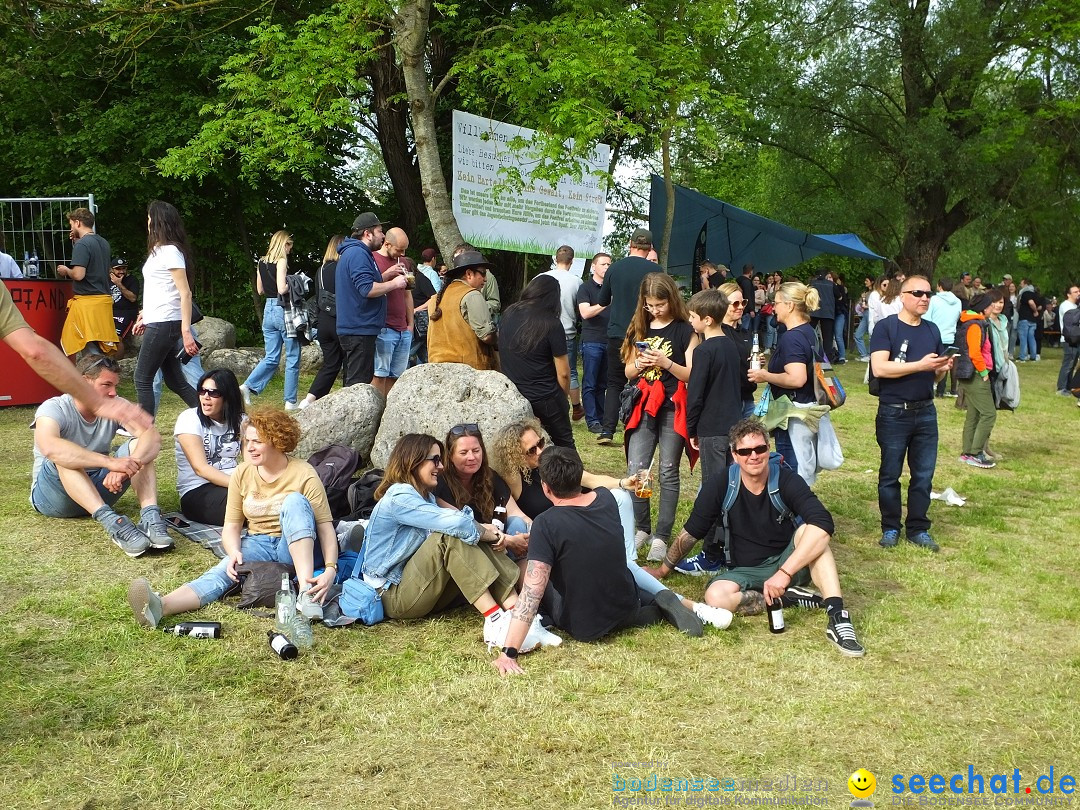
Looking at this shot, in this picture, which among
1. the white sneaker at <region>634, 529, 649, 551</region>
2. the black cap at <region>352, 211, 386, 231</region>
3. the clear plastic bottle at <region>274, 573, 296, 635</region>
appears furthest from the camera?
the black cap at <region>352, 211, 386, 231</region>

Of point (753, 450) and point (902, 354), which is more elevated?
point (902, 354)

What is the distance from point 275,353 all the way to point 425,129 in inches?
132

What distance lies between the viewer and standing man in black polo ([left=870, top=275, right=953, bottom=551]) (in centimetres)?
680

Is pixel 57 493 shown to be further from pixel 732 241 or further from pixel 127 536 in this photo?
pixel 732 241

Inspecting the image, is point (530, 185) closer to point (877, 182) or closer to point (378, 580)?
point (378, 580)

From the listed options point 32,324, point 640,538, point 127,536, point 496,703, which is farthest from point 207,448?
point 32,324

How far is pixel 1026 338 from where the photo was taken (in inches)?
931

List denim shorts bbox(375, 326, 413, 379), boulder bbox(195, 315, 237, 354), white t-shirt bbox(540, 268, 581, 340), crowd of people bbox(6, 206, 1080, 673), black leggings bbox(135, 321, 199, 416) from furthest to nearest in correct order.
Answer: boulder bbox(195, 315, 237, 354), white t-shirt bbox(540, 268, 581, 340), denim shorts bbox(375, 326, 413, 379), black leggings bbox(135, 321, 199, 416), crowd of people bbox(6, 206, 1080, 673)

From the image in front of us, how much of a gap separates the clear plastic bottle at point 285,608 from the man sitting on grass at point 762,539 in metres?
2.13

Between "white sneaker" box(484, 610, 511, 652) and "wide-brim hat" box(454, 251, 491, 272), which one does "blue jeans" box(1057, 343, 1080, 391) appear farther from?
"white sneaker" box(484, 610, 511, 652)

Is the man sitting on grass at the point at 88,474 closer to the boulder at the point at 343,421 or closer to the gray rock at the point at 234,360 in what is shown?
the boulder at the point at 343,421

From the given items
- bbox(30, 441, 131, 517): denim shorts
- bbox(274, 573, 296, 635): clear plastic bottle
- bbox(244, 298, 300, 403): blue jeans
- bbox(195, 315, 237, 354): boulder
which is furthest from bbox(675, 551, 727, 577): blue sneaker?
bbox(195, 315, 237, 354): boulder

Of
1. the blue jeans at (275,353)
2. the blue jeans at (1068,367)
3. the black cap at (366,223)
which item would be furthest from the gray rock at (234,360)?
the blue jeans at (1068,367)

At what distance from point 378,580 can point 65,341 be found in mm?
7146
